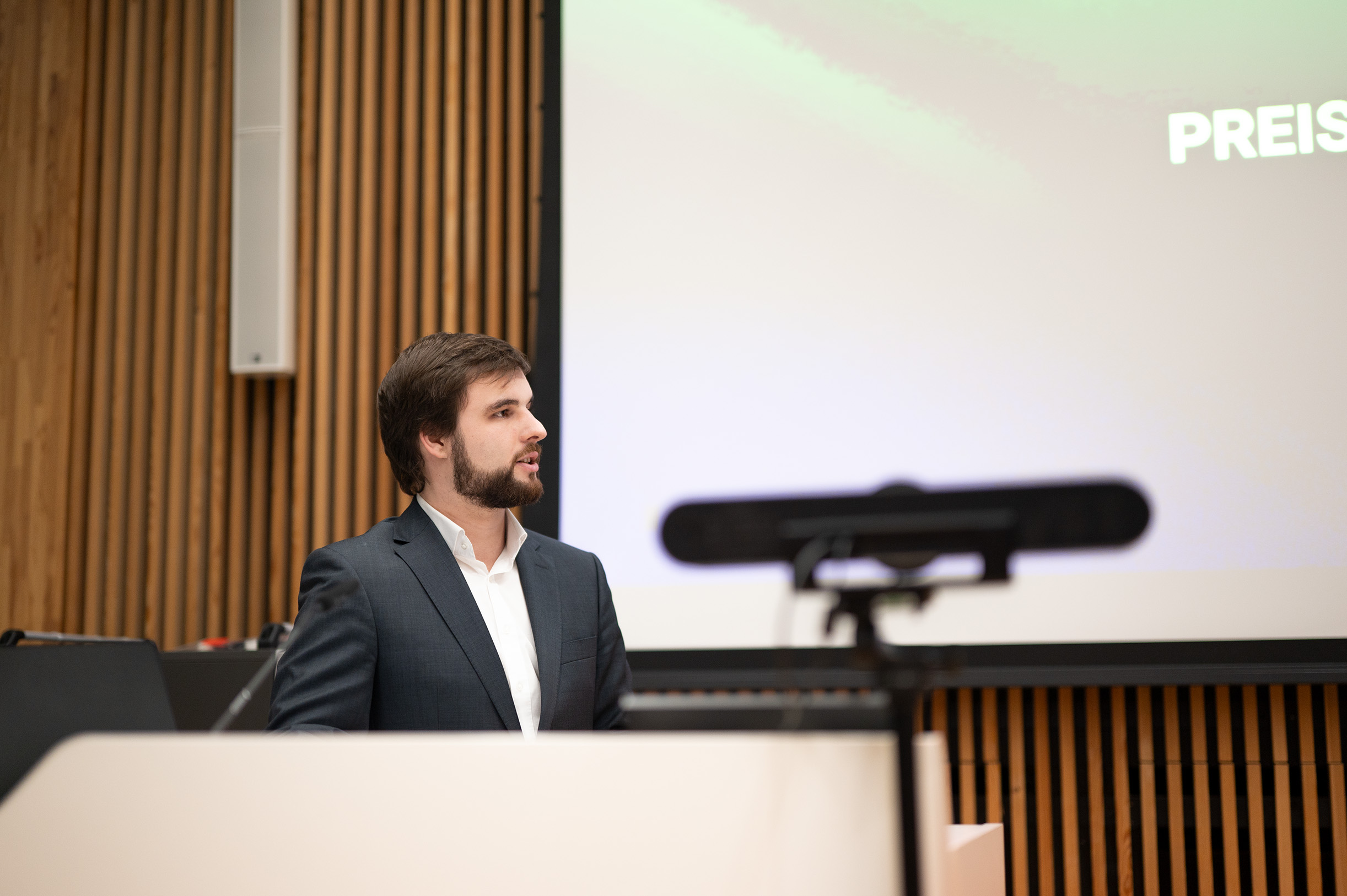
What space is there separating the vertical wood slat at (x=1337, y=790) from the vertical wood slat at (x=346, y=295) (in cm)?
290

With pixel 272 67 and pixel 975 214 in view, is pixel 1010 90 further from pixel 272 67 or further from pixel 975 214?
pixel 272 67

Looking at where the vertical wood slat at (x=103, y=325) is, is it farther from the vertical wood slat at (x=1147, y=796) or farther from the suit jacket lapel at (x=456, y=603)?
the vertical wood slat at (x=1147, y=796)

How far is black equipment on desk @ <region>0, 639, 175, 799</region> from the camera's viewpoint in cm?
183

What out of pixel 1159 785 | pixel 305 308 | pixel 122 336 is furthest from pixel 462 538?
pixel 122 336

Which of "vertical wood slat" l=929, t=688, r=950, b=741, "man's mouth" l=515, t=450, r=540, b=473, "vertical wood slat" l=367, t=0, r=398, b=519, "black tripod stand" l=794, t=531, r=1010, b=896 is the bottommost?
"vertical wood slat" l=929, t=688, r=950, b=741

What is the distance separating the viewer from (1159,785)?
2953 mm

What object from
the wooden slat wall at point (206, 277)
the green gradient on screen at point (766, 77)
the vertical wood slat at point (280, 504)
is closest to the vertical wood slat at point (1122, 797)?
the green gradient on screen at point (766, 77)

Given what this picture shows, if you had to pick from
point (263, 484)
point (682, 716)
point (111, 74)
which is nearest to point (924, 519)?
point (682, 716)

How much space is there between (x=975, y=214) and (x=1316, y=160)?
848 mm

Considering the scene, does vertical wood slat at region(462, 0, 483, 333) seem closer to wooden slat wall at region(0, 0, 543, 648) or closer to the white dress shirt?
wooden slat wall at region(0, 0, 543, 648)

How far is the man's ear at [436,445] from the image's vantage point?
1923 mm

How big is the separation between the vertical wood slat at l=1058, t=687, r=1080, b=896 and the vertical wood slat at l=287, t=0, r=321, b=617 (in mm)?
2388

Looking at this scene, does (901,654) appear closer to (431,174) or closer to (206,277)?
(431,174)

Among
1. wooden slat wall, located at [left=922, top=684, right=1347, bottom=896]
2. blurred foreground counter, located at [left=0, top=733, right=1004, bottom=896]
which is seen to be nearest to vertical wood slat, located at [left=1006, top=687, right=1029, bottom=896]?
wooden slat wall, located at [left=922, top=684, right=1347, bottom=896]
